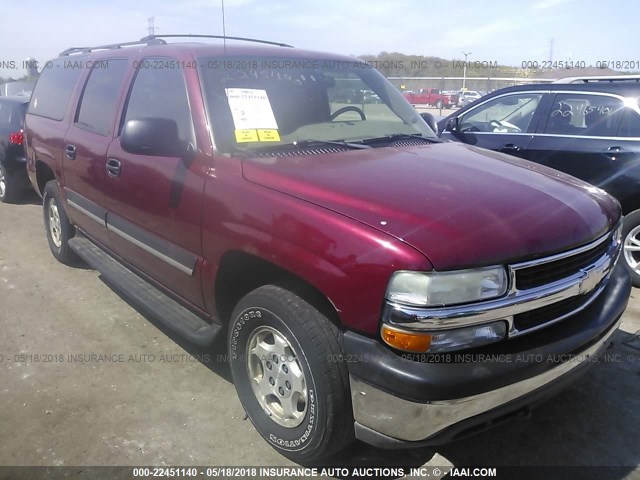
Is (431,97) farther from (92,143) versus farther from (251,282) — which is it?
(251,282)

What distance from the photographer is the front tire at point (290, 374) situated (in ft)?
7.13

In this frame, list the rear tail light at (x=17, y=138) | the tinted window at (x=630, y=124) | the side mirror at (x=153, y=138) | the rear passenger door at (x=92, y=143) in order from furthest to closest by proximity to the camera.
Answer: the rear tail light at (x=17, y=138) < the tinted window at (x=630, y=124) < the rear passenger door at (x=92, y=143) < the side mirror at (x=153, y=138)

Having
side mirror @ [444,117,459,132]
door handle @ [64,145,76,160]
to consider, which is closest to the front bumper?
door handle @ [64,145,76,160]

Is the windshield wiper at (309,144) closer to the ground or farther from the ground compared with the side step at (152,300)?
farther from the ground

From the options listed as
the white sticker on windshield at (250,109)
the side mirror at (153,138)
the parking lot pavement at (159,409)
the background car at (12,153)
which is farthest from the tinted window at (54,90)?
the background car at (12,153)

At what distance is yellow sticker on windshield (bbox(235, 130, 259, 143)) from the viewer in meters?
2.82

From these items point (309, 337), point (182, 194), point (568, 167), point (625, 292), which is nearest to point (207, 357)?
point (182, 194)

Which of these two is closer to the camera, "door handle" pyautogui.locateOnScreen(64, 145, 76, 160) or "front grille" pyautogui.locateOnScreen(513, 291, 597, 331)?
"front grille" pyautogui.locateOnScreen(513, 291, 597, 331)

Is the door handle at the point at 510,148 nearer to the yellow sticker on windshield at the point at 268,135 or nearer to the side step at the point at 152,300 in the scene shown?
the yellow sticker on windshield at the point at 268,135

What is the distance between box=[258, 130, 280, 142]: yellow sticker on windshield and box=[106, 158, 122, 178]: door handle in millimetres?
1127

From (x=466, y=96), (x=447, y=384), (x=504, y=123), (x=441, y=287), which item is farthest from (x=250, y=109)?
(x=466, y=96)

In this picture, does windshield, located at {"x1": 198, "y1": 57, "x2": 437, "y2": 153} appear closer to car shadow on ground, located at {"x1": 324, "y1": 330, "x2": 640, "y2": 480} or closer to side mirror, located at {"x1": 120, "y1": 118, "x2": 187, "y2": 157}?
side mirror, located at {"x1": 120, "y1": 118, "x2": 187, "y2": 157}

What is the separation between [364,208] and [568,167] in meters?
3.74

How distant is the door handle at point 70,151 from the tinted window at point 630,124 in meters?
4.72
